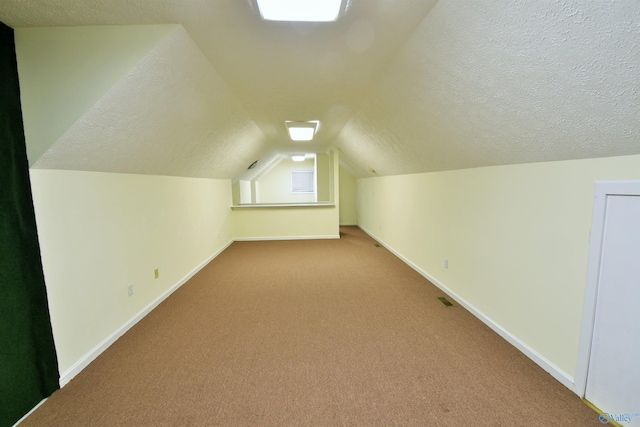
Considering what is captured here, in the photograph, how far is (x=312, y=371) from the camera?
1.93 m

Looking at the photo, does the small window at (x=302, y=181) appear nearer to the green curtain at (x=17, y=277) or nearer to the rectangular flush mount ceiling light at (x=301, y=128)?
the rectangular flush mount ceiling light at (x=301, y=128)

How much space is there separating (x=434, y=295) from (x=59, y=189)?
11.6 ft

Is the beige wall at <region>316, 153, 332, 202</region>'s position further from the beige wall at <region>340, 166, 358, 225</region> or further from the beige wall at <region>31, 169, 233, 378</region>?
the beige wall at <region>31, 169, 233, 378</region>

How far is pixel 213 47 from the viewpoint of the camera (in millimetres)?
1973

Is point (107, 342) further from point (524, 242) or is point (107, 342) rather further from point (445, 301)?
point (524, 242)

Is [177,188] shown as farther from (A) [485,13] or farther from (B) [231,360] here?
(A) [485,13]

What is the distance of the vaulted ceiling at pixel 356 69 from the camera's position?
3.87ft

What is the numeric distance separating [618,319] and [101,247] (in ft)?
11.3

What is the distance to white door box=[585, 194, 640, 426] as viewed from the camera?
1.40m

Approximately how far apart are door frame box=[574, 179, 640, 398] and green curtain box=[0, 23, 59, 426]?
128 inches

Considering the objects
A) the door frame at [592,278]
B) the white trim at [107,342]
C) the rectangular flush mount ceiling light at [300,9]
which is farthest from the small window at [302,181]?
the door frame at [592,278]

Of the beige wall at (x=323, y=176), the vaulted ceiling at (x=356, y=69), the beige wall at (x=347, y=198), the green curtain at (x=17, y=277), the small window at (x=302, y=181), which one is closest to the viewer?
the vaulted ceiling at (x=356, y=69)

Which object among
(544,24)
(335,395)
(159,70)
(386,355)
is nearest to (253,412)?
(335,395)

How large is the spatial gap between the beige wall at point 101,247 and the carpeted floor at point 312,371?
24 cm
